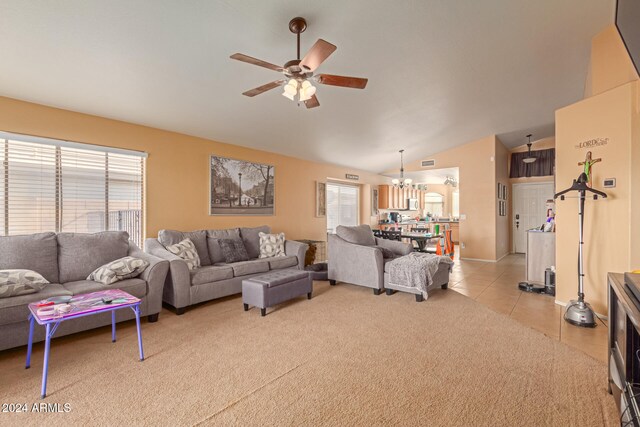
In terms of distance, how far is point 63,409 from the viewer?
1.81 meters

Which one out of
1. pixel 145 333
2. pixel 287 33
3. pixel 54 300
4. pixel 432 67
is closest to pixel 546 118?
pixel 432 67

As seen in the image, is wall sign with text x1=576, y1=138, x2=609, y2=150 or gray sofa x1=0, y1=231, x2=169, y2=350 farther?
wall sign with text x1=576, y1=138, x2=609, y2=150

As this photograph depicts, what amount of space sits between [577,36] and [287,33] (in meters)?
3.47

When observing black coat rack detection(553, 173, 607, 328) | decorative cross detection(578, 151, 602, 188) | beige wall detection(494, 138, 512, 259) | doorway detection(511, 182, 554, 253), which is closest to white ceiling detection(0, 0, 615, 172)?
decorative cross detection(578, 151, 602, 188)

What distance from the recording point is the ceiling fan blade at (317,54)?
2055 millimetres

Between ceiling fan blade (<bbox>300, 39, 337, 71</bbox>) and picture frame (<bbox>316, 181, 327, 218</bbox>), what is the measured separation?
16.2 ft

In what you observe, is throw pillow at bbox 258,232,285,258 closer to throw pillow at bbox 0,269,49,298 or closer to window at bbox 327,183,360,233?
throw pillow at bbox 0,269,49,298

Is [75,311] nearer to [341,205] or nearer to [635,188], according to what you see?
[635,188]

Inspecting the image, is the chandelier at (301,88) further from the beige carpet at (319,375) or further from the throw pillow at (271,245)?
the throw pillow at (271,245)

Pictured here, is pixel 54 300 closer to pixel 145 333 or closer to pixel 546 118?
pixel 145 333

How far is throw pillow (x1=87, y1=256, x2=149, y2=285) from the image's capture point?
3.05 metres

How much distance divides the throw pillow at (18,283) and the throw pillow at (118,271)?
46cm

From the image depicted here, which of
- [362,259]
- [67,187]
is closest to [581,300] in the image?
[362,259]

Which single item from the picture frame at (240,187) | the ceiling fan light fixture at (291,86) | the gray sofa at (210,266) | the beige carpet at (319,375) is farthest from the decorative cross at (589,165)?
the picture frame at (240,187)
